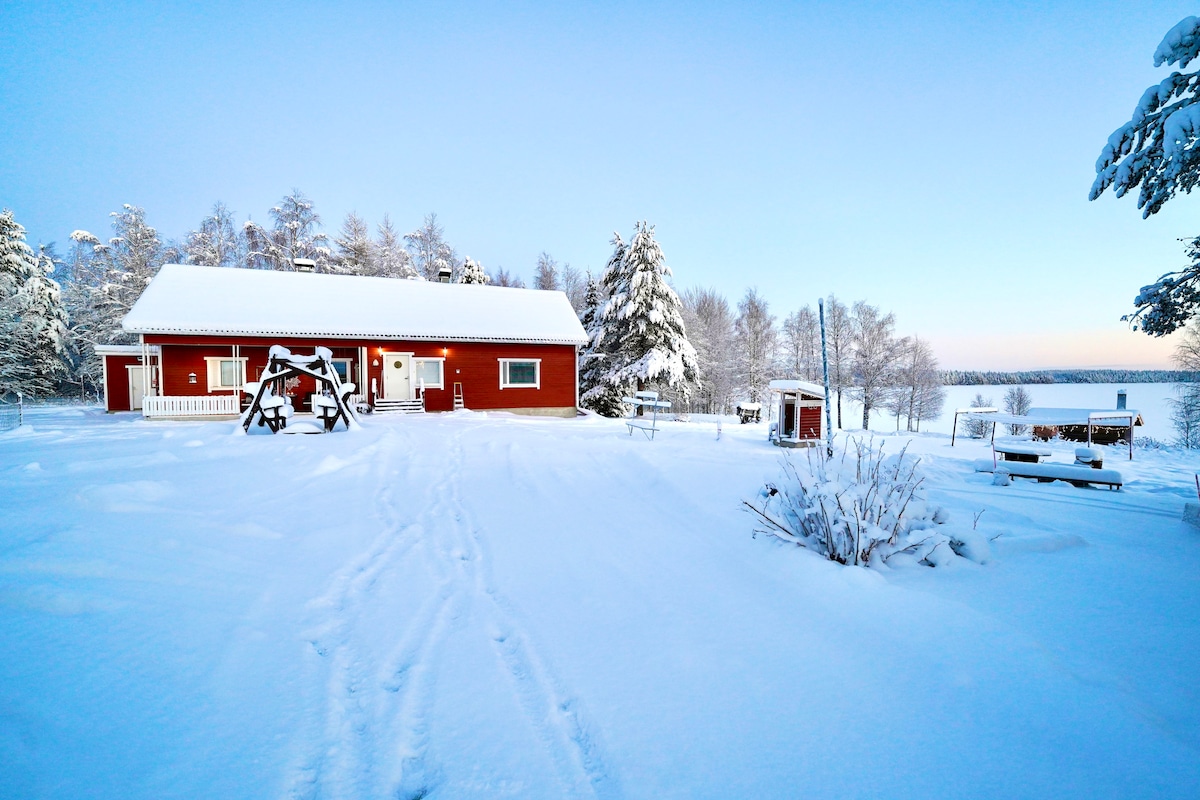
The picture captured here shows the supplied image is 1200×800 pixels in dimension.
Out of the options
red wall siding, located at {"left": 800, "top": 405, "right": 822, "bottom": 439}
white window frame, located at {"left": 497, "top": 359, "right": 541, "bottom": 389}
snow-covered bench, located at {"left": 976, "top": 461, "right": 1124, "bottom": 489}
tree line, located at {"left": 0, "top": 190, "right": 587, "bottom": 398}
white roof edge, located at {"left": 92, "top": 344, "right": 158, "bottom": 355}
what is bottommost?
snow-covered bench, located at {"left": 976, "top": 461, "right": 1124, "bottom": 489}

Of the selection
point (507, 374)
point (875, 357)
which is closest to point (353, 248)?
point (507, 374)

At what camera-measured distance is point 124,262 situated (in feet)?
97.9

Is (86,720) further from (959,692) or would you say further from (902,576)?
(902,576)

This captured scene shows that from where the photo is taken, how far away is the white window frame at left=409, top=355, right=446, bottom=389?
764 inches

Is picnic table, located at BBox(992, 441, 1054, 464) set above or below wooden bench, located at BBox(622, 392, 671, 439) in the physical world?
below

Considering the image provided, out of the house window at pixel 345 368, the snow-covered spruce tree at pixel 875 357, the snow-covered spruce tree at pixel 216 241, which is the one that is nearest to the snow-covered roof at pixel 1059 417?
the snow-covered spruce tree at pixel 875 357

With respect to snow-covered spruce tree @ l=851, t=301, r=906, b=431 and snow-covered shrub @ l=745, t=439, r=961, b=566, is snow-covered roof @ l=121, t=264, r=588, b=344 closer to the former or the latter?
snow-covered shrub @ l=745, t=439, r=961, b=566

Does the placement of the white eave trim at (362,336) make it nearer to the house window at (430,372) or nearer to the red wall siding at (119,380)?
the house window at (430,372)

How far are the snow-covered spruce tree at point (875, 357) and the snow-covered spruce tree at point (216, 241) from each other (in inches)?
1647

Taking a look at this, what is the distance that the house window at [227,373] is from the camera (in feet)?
57.9

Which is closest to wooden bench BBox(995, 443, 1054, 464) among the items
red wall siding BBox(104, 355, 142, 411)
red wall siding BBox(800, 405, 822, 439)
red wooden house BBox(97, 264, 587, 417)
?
red wall siding BBox(800, 405, 822, 439)

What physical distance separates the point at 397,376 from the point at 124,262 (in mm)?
24308

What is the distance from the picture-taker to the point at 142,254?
29938 millimetres

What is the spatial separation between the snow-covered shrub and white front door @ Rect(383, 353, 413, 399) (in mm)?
17182
